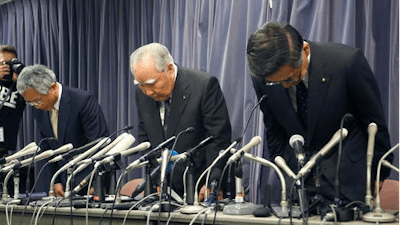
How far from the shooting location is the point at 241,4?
4590 mm

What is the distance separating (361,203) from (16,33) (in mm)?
5331

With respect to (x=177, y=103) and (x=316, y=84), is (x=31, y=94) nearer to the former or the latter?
(x=177, y=103)

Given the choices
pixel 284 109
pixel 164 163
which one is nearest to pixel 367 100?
pixel 284 109

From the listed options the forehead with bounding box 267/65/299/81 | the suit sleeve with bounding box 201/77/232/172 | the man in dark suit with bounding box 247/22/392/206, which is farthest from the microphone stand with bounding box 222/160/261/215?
the suit sleeve with bounding box 201/77/232/172

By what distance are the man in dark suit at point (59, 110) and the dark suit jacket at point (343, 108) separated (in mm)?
1771

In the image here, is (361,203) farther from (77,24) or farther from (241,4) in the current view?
(77,24)

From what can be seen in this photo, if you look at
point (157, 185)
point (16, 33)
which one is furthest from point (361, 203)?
point (16, 33)

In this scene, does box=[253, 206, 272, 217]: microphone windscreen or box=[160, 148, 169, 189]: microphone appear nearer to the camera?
box=[253, 206, 272, 217]: microphone windscreen

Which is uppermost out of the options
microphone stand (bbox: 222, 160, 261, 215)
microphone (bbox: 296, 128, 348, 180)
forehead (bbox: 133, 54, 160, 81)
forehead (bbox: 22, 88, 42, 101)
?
forehead (bbox: 133, 54, 160, 81)

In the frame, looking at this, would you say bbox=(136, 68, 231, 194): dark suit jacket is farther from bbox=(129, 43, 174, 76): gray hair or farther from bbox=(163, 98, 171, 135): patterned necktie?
bbox=(129, 43, 174, 76): gray hair

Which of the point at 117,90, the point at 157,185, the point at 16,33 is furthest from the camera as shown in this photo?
the point at 16,33

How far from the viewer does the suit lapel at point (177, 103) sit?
3.44 meters

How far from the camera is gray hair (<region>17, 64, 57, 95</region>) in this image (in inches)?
160

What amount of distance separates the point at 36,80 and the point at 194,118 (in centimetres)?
120
